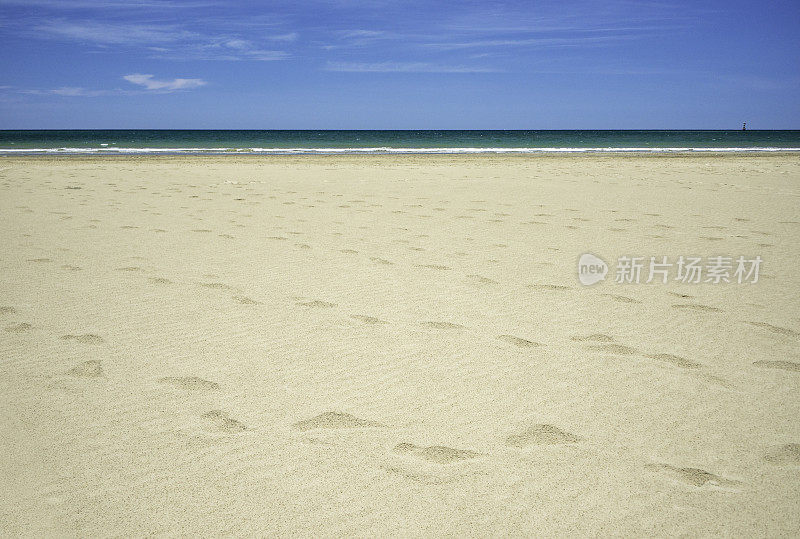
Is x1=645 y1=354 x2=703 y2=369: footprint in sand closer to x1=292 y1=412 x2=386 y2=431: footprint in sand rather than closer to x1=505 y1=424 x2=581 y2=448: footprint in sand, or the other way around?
x1=505 y1=424 x2=581 y2=448: footprint in sand

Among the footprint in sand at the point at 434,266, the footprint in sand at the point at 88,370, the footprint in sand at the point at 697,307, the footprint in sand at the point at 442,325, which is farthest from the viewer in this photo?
the footprint in sand at the point at 434,266

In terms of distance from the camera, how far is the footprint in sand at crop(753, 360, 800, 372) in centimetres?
259

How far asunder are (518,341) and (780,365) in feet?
4.21

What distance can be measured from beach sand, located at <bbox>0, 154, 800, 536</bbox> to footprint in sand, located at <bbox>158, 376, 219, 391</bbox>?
0.01 metres

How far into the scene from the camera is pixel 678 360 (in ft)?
8.75

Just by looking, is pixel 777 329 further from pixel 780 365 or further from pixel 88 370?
pixel 88 370

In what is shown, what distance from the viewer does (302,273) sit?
4145 mm

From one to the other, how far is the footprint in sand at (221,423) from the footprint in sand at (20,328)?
1.58 meters

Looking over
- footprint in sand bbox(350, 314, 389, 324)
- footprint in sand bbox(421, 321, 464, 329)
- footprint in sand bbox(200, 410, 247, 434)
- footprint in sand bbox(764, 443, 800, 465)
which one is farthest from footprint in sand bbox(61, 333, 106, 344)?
footprint in sand bbox(764, 443, 800, 465)

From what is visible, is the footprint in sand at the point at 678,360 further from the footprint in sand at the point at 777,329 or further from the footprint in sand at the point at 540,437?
the footprint in sand at the point at 540,437

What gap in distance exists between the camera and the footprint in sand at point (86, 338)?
2822 mm

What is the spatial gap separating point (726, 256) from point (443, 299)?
2.91 meters

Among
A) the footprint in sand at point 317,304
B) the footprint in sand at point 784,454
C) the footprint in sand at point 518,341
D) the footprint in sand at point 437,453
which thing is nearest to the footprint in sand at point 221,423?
the footprint in sand at point 437,453

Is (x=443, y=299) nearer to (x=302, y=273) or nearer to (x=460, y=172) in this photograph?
(x=302, y=273)
